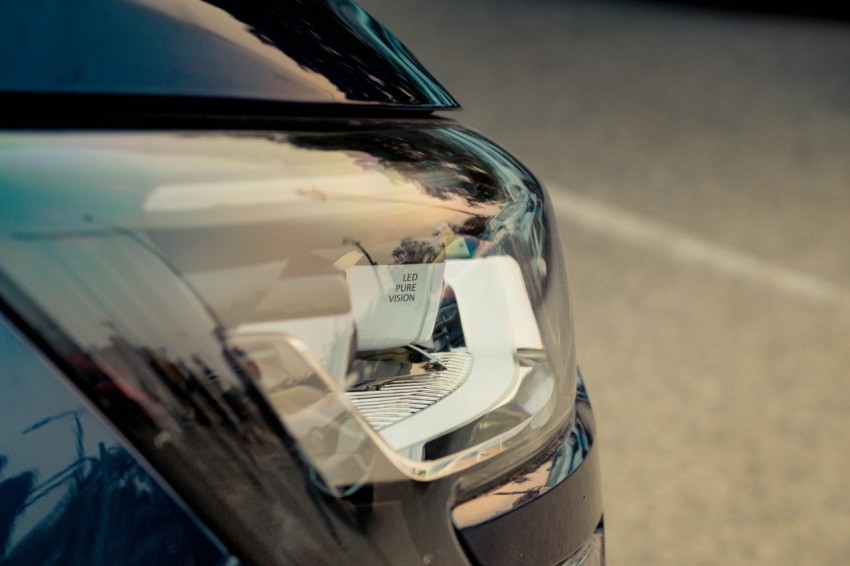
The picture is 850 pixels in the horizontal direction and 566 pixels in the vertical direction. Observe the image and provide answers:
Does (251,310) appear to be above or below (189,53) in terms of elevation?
below

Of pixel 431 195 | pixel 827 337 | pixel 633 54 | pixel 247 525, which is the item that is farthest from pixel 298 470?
pixel 633 54

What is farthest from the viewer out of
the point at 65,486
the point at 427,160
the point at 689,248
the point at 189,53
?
the point at 689,248

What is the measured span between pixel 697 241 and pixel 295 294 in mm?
3385

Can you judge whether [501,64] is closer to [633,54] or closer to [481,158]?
[633,54]

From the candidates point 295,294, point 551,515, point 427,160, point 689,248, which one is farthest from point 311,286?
point 689,248

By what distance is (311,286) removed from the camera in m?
0.95

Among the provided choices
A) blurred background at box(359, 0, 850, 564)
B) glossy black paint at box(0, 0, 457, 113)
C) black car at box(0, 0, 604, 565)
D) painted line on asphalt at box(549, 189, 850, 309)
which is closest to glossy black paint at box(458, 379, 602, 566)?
black car at box(0, 0, 604, 565)

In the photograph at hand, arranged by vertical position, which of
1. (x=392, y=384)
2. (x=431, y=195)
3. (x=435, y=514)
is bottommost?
(x=435, y=514)

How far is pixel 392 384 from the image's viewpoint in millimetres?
1043

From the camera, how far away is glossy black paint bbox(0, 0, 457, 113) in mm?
884

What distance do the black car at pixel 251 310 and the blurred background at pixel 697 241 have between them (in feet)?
4.77

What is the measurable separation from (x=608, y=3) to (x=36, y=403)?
7.89 m

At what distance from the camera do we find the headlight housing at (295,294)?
33.0 inches

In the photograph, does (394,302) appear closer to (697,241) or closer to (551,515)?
(551,515)
